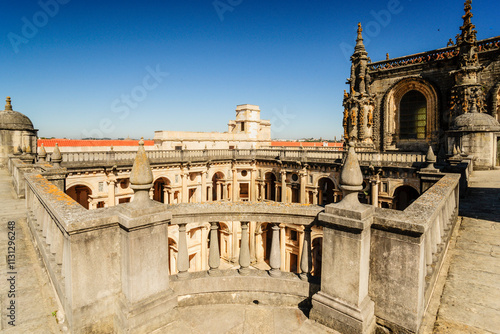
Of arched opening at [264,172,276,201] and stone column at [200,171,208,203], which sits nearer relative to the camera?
stone column at [200,171,208,203]

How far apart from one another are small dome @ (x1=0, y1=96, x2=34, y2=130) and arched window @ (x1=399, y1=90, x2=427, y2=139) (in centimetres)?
2718

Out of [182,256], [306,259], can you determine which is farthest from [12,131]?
[306,259]

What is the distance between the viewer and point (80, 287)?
310 cm

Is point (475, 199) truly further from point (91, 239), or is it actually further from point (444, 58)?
point (444, 58)

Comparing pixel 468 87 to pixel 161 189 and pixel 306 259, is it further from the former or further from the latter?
pixel 161 189

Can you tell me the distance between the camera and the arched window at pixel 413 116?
75.8 feet

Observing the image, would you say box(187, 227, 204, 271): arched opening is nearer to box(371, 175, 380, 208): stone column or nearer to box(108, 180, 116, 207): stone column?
box(108, 180, 116, 207): stone column

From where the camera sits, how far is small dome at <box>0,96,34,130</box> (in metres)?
15.6

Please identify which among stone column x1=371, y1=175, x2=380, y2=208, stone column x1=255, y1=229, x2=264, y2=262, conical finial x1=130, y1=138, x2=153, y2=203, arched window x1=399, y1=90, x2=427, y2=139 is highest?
arched window x1=399, y1=90, x2=427, y2=139

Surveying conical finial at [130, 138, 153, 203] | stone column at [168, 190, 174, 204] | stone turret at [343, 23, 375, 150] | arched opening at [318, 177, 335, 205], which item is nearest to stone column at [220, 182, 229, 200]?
stone column at [168, 190, 174, 204]

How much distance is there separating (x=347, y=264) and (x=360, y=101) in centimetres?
2334

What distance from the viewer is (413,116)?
933 inches

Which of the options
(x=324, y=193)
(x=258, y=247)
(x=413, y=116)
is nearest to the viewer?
(x=413, y=116)

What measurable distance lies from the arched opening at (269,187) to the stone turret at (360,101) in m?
9.54
